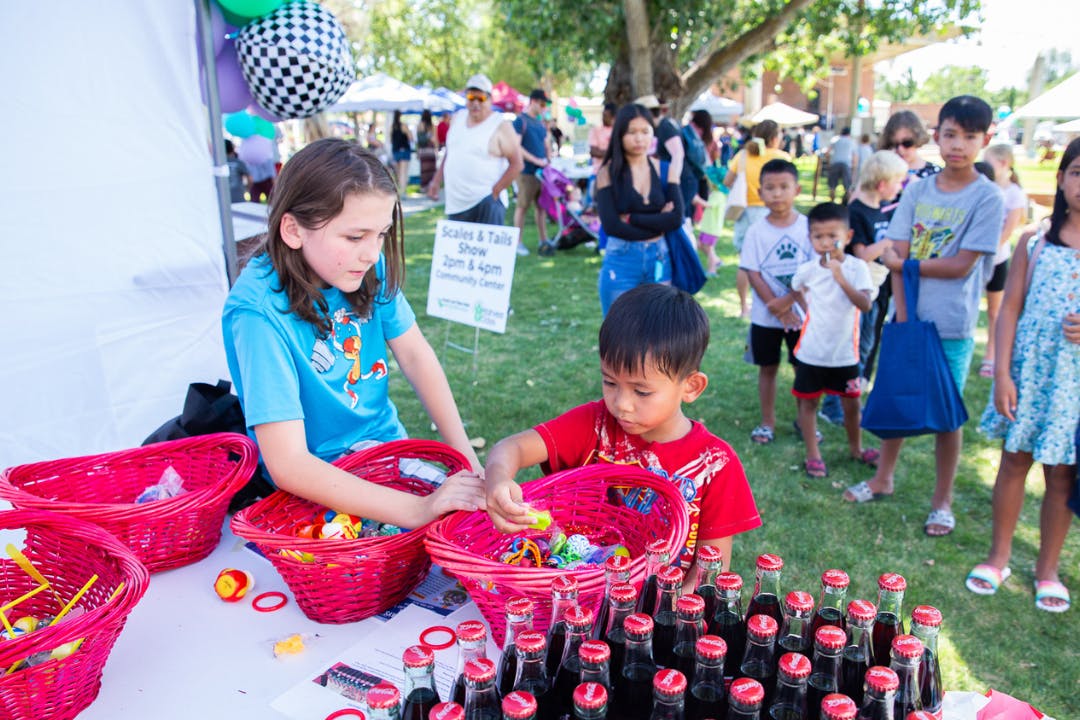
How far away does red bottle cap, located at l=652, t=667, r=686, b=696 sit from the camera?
1025 millimetres

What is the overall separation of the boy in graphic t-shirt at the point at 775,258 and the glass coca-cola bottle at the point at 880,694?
3409 mm

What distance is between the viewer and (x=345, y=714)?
1375 millimetres

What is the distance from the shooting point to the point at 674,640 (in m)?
1.28

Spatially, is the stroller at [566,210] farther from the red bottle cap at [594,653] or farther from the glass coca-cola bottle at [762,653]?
the red bottle cap at [594,653]

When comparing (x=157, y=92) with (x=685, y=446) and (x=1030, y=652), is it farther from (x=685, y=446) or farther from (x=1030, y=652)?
(x=1030, y=652)

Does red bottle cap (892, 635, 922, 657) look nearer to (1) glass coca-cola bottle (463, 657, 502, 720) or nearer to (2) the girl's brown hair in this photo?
(1) glass coca-cola bottle (463, 657, 502, 720)

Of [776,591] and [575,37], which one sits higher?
[575,37]

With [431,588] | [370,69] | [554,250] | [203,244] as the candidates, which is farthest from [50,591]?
[370,69]

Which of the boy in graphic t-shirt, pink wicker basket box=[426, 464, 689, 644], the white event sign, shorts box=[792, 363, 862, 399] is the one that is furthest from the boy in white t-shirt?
pink wicker basket box=[426, 464, 689, 644]

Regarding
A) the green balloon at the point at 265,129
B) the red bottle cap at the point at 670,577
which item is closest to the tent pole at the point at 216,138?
the red bottle cap at the point at 670,577

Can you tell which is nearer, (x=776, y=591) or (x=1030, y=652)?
(x=776, y=591)

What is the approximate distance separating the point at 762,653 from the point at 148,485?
1732mm

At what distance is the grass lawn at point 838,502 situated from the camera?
284 centimetres

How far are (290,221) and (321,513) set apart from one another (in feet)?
2.34
